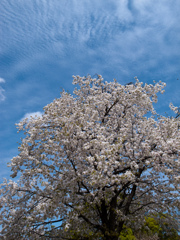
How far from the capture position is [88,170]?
1041 cm

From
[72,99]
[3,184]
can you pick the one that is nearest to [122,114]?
[72,99]

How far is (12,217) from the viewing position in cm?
1375

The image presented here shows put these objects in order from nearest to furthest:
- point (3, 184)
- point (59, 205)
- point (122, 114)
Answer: point (59, 205)
point (3, 184)
point (122, 114)

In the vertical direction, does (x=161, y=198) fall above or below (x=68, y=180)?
below

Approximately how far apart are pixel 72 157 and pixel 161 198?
22.4 feet

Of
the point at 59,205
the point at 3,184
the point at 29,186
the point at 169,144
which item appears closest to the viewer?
the point at 169,144

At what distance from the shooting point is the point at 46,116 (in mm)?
15992

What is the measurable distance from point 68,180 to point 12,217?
195 inches

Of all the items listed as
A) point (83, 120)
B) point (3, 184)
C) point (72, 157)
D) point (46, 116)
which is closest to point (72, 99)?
point (46, 116)

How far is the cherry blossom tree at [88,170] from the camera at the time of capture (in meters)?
11.3

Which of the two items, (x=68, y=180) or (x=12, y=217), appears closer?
(x=68, y=180)

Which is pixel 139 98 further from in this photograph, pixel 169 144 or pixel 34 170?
pixel 34 170

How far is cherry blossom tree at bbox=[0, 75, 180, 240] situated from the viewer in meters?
11.3

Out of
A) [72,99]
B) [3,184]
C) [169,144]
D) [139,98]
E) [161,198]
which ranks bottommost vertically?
[161,198]
